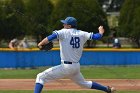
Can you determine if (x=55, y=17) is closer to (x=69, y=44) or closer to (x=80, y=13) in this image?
(x=80, y=13)

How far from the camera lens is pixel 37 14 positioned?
4006cm

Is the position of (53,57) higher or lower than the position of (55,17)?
lower

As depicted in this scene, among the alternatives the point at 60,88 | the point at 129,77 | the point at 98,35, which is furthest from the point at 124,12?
the point at 98,35

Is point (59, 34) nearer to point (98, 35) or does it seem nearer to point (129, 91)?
point (98, 35)

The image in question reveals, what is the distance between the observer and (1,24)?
4044 cm

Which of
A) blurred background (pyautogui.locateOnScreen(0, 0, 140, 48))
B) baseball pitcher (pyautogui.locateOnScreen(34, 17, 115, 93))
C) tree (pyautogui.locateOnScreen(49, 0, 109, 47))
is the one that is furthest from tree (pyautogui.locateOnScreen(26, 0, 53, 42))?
baseball pitcher (pyautogui.locateOnScreen(34, 17, 115, 93))

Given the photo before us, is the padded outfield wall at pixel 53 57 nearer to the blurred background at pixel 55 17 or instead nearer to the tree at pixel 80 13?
the blurred background at pixel 55 17

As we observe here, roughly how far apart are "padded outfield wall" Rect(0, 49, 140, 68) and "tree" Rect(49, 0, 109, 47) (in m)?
12.1

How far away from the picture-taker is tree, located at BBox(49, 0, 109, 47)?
125ft

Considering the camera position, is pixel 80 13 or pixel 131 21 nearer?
pixel 80 13

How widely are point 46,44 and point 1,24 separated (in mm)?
30268

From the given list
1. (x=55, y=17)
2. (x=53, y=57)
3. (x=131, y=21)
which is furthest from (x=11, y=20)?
(x=53, y=57)

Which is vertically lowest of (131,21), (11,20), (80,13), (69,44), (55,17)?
(69,44)

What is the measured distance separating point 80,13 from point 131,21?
4.39 m
